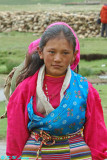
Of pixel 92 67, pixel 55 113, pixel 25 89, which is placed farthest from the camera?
pixel 92 67

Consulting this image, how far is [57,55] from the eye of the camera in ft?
11.8

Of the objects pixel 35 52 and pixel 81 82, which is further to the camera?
pixel 35 52

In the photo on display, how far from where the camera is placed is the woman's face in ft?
11.8

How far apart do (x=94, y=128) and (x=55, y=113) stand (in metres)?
0.33

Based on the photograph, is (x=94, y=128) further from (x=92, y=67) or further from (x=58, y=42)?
(x=92, y=67)

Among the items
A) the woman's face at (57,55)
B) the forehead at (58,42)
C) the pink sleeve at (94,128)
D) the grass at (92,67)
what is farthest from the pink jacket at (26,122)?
the grass at (92,67)

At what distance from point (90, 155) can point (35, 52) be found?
3.01 feet

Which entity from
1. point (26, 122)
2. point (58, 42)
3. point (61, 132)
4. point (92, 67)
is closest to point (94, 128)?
point (61, 132)

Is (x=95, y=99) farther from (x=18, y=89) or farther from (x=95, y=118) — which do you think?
(x=18, y=89)

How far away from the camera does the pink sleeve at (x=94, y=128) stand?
3639 millimetres

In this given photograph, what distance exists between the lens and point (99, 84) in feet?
35.6

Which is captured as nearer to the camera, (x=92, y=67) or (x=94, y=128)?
(x=94, y=128)

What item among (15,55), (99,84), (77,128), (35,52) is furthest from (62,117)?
(15,55)

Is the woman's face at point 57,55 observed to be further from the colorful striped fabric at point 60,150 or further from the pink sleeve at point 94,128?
the colorful striped fabric at point 60,150
